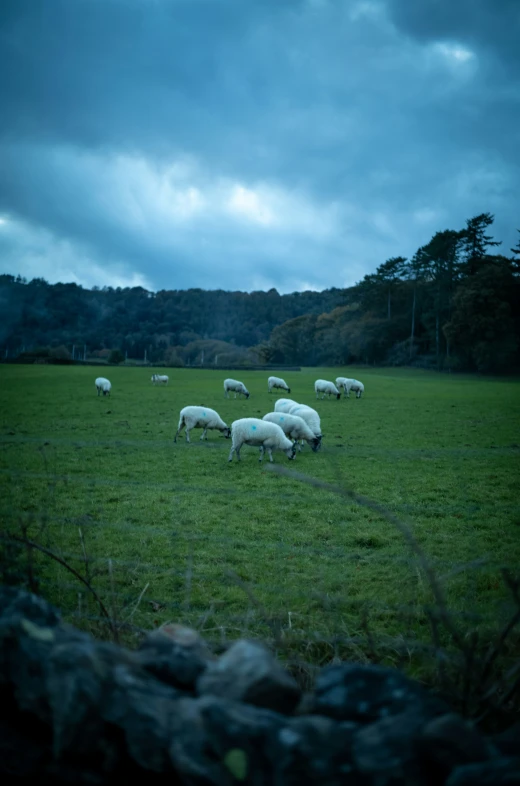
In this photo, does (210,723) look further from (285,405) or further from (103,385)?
(103,385)

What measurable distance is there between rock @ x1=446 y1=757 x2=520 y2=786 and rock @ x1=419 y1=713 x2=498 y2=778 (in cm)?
7

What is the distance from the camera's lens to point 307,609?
16.6ft

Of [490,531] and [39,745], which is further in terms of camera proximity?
[490,531]

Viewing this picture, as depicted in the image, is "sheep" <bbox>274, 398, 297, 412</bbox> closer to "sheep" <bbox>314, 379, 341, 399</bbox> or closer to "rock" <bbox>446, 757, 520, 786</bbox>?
"sheep" <bbox>314, 379, 341, 399</bbox>

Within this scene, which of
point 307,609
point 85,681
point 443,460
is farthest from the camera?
point 443,460

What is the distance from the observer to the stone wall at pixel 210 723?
1480 mm

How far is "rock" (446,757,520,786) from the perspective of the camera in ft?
4.30

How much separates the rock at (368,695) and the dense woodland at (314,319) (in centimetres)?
7215

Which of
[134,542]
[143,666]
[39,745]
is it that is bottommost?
[134,542]

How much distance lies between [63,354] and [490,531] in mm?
89661

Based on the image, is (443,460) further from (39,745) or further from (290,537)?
(39,745)

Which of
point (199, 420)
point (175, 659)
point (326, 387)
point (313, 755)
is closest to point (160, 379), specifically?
point (326, 387)

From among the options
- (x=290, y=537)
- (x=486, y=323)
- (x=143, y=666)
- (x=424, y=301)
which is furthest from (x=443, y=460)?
(x=424, y=301)

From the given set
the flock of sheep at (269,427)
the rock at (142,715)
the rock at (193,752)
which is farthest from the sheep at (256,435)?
the rock at (193,752)
